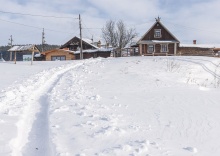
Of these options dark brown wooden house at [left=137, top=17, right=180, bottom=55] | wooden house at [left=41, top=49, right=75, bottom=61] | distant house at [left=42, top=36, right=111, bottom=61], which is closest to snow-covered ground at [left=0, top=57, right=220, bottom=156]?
dark brown wooden house at [left=137, top=17, right=180, bottom=55]

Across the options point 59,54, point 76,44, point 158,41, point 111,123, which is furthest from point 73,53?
point 111,123

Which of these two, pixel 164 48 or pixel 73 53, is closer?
pixel 164 48

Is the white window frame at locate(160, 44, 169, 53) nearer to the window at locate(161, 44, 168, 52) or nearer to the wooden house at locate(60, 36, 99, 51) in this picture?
the window at locate(161, 44, 168, 52)

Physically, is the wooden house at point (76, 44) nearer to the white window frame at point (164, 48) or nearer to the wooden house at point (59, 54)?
the wooden house at point (59, 54)

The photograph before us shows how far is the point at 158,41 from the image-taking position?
50.2m

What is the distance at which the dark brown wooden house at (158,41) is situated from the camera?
5041cm

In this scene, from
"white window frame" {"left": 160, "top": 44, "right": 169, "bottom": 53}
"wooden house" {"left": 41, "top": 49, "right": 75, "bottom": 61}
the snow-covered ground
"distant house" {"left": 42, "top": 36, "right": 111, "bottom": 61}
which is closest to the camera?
the snow-covered ground

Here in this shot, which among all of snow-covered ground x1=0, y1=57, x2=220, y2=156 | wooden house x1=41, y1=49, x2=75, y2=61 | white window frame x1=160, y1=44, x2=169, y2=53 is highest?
white window frame x1=160, y1=44, x2=169, y2=53

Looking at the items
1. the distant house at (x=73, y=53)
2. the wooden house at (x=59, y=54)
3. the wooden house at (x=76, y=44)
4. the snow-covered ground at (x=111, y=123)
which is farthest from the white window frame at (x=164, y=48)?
the snow-covered ground at (x=111, y=123)

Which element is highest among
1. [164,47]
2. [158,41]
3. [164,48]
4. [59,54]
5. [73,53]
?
[158,41]

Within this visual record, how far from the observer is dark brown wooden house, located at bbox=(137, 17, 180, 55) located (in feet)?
165

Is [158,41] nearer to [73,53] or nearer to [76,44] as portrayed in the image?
[73,53]

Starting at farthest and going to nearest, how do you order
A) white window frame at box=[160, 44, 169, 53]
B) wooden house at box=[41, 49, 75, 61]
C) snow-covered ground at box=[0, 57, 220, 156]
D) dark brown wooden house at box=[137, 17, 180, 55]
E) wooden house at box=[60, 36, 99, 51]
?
wooden house at box=[60, 36, 99, 51], wooden house at box=[41, 49, 75, 61], white window frame at box=[160, 44, 169, 53], dark brown wooden house at box=[137, 17, 180, 55], snow-covered ground at box=[0, 57, 220, 156]

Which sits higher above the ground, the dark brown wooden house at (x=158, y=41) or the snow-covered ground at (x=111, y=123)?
the dark brown wooden house at (x=158, y=41)
